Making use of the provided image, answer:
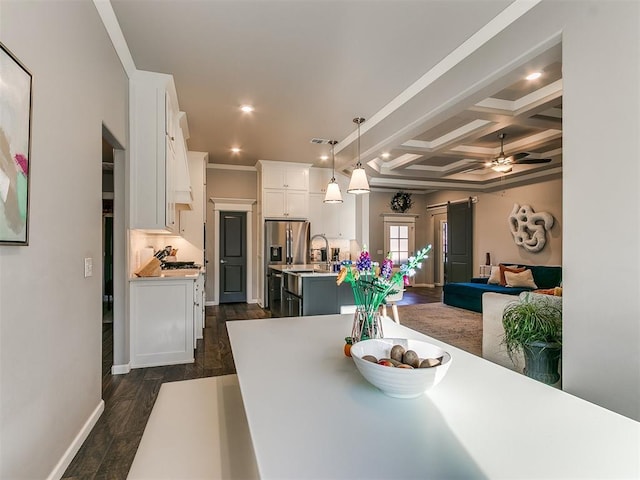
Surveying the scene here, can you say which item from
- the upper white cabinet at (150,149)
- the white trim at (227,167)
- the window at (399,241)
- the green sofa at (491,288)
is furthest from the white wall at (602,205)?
the window at (399,241)

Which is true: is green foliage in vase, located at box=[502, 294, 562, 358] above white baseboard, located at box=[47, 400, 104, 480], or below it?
above

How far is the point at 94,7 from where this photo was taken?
86.5 inches

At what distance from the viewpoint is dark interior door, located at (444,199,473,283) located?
28.5ft

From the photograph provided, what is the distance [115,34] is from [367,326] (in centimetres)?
275

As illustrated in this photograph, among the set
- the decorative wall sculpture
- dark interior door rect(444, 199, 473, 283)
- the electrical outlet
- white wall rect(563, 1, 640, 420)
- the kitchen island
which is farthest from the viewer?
dark interior door rect(444, 199, 473, 283)

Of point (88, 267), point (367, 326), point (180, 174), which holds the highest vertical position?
point (180, 174)

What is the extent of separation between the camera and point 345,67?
310 cm

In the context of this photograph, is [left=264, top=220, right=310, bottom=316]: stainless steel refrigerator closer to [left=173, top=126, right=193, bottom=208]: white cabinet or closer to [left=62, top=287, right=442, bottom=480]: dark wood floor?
[left=62, top=287, right=442, bottom=480]: dark wood floor

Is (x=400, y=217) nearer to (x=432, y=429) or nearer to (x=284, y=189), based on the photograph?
(x=284, y=189)

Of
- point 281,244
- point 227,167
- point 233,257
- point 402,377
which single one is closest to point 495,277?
point 281,244

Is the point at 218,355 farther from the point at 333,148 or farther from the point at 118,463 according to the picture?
the point at 333,148

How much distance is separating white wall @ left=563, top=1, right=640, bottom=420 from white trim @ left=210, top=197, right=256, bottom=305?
5787 mm

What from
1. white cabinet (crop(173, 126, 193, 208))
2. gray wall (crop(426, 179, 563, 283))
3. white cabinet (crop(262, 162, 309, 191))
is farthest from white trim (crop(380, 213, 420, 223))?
white cabinet (crop(173, 126, 193, 208))

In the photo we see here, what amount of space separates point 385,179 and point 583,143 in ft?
19.4
